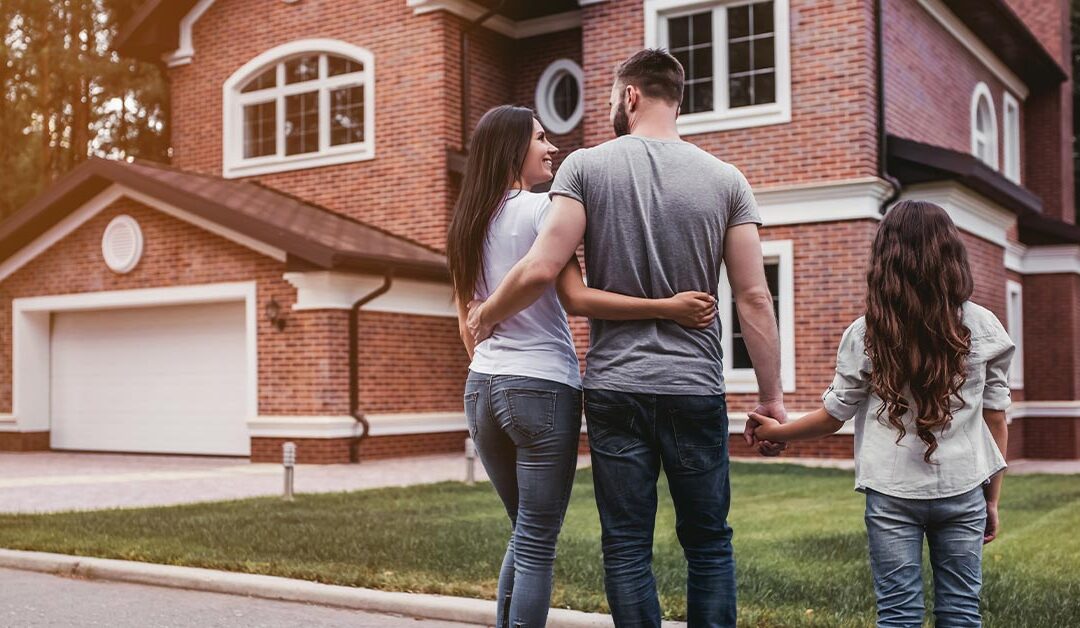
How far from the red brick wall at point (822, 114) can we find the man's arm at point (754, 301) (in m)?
11.2

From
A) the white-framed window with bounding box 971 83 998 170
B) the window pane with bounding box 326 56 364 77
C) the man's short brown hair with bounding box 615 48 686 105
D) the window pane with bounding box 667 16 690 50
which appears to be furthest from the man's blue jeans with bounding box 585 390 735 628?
the white-framed window with bounding box 971 83 998 170

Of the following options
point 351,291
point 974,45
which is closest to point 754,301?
point 351,291

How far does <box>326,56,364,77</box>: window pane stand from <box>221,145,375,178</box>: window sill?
4.15 feet

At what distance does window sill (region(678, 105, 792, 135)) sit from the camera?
15.0 metres

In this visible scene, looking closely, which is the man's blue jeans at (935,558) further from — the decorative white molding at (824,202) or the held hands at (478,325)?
the decorative white molding at (824,202)

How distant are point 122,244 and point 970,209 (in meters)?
11.5

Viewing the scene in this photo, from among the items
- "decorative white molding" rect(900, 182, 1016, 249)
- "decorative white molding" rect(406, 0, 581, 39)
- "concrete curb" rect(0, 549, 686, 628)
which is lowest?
"concrete curb" rect(0, 549, 686, 628)

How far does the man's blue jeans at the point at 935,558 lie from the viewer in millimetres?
3568

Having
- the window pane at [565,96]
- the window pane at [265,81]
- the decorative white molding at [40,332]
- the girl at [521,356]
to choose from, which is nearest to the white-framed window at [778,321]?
the window pane at [565,96]

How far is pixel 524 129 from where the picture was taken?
406 centimetres

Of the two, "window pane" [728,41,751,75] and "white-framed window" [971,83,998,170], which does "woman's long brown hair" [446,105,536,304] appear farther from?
"white-framed window" [971,83,998,170]

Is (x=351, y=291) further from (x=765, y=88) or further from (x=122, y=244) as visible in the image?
(x=765, y=88)

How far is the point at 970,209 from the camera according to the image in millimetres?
15969

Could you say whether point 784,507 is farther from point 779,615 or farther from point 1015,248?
point 1015,248
